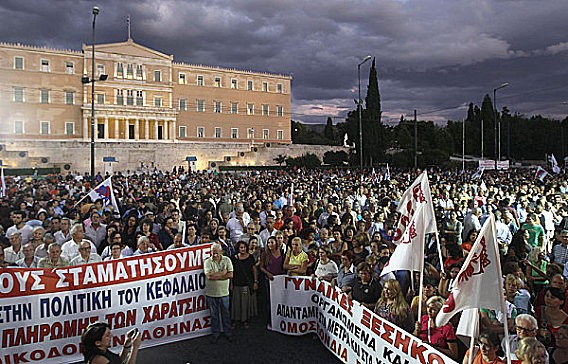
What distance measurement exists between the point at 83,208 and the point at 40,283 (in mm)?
6723

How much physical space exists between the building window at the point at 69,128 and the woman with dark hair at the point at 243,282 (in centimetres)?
6380

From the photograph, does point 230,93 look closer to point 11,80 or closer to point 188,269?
point 11,80

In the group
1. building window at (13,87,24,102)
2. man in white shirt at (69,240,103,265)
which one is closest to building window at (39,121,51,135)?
building window at (13,87,24,102)

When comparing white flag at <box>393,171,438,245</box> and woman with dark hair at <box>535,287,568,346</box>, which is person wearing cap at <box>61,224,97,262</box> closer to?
white flag at <box>393,171,438,245</box>

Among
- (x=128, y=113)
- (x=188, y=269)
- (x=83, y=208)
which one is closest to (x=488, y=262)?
(x=188, y=269)

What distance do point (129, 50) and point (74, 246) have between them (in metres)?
65.8

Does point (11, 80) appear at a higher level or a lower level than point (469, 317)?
higher

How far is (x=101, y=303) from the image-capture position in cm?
653

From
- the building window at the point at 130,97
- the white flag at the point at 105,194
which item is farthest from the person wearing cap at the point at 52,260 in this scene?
the building window at the point at 130,97

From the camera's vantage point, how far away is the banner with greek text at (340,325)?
16.2ft

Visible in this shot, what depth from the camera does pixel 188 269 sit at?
740 cm

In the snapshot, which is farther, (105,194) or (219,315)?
(105,194)

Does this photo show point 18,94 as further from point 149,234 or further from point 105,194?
point 149,234

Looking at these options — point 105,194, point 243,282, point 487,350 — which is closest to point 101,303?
point 243,282
